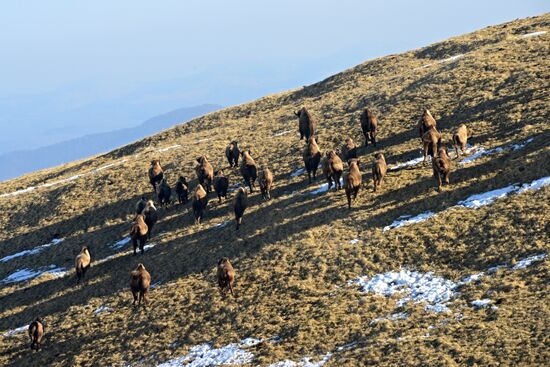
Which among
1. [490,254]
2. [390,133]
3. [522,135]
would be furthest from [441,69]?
[490,254]

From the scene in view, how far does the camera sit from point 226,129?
56188 mm

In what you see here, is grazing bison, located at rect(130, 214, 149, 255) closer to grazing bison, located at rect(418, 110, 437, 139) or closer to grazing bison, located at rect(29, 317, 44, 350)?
grazing bison, located at rect(29, 317, 44, 350)

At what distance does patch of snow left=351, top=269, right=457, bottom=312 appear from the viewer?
65.8ft

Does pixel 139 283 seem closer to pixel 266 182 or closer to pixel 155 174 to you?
pixel 266 182

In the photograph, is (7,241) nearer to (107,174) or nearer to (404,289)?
(107,174)

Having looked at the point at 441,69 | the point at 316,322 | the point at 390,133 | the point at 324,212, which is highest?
the point at 441,69

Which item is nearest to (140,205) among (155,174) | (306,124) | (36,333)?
(155,174)

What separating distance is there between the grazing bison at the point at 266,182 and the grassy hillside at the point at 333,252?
2.39 feet

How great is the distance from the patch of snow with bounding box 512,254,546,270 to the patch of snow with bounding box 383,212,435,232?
5563 millimetres

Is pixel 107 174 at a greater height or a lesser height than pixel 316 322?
greater

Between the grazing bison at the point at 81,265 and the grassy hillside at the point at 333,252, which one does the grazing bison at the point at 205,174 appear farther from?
the grazing bison at the point at 81,265

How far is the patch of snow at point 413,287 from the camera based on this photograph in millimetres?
20062

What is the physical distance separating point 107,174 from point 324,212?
2500 cm

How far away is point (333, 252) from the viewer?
25.2 meters
